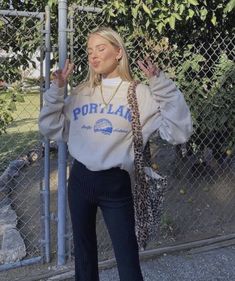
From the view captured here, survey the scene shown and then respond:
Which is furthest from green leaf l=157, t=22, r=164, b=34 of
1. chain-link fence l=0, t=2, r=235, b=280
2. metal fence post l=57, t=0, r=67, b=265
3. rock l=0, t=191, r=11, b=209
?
rock l=0, t=191, r=11, b=209

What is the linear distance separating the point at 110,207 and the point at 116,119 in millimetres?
485

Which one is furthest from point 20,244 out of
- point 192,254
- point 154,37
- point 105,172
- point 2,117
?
point 154,37

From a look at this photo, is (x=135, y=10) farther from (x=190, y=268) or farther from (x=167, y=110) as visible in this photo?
(x=190, y=268)

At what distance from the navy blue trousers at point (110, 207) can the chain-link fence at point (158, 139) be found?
3.48 ft

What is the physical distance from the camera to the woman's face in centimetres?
246

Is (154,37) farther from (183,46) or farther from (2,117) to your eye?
(2,117)

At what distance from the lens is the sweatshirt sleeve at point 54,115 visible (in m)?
2.58

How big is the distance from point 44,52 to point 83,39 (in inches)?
21.9

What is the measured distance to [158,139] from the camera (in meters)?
4.80

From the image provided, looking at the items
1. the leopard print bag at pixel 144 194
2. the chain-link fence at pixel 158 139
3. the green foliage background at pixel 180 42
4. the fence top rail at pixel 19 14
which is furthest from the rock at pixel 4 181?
the leopard print bag at pixel 144 194

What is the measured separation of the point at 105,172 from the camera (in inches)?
97.8

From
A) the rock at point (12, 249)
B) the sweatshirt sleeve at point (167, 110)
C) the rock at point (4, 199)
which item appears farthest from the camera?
the rock at point (4, 199)

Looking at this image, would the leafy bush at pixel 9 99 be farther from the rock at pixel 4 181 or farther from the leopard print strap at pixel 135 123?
the rock at pixel 4 181

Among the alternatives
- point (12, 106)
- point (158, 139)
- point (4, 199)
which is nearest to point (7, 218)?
point (4, 199)
